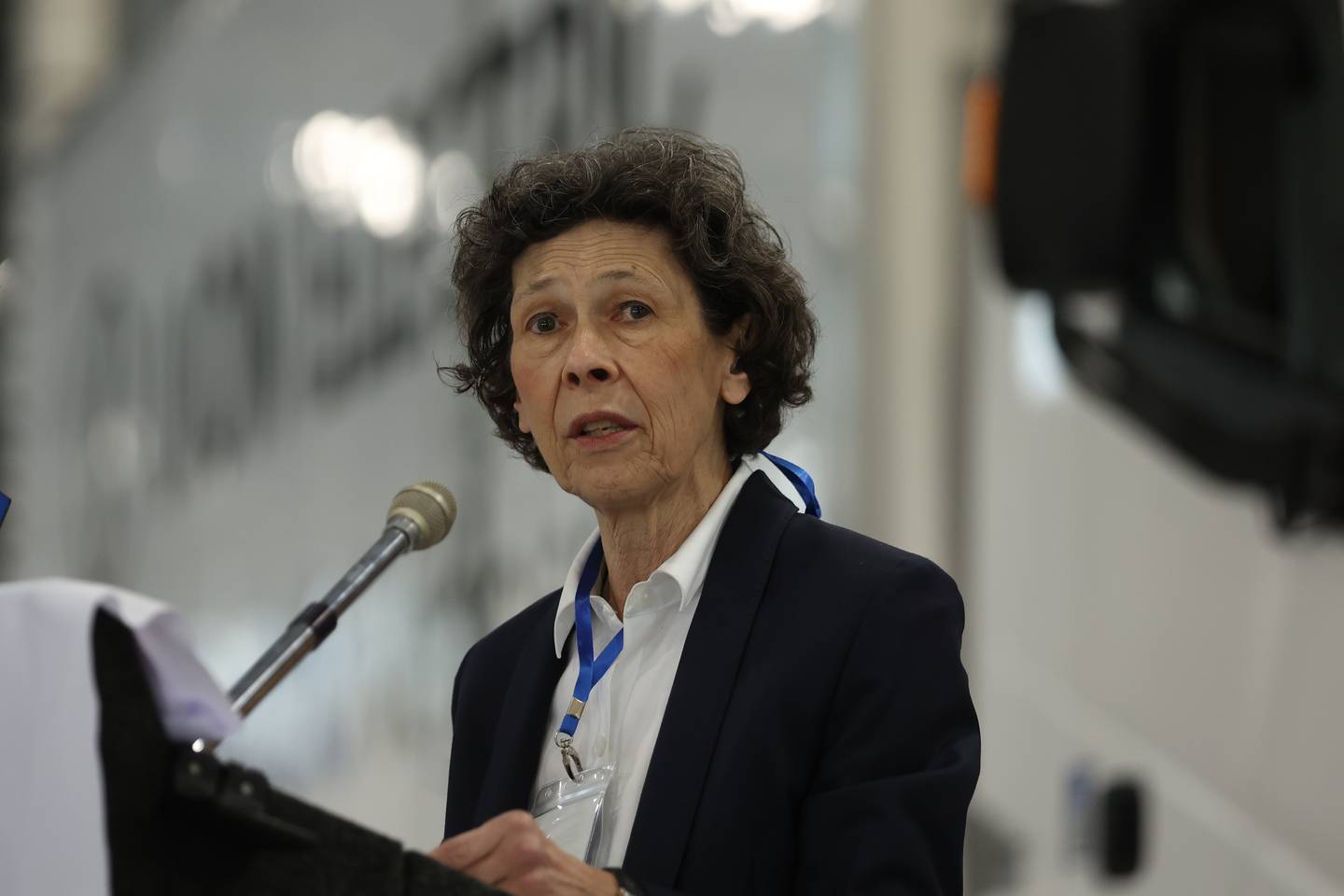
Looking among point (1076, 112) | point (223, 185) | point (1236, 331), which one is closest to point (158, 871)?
point (1076, 112)

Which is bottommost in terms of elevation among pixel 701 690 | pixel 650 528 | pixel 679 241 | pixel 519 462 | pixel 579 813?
pixel 519 462

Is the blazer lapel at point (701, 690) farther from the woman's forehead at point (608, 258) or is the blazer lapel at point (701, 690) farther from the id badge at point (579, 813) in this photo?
the woman's forehead at point (608, 258)

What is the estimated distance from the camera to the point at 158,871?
1.07 meters

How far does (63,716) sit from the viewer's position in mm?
1043

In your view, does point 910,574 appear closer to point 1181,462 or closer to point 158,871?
point 158,871

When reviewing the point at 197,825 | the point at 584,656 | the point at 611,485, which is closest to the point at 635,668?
the point at 584,656

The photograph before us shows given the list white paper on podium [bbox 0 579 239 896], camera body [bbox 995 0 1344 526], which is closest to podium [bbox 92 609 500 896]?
white paper on podium [bbox 0 579 239 896]

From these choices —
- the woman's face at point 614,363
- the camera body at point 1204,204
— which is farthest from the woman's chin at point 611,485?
the camera body at point 1204,204

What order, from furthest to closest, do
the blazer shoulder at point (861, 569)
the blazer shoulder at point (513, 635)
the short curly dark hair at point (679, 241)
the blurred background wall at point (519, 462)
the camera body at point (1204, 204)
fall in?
the blurred background wall at point (519, 462) → the camera body at point (1204, 204) → the blazer shoulder at point (513, 635) → the short curly dark hair at point (679, 241) → the blazer shoulder at point (861, 569)

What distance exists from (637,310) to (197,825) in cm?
55

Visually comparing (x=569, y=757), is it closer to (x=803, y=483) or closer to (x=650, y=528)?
(x=650, y=528)

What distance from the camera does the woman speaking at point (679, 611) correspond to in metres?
1.27

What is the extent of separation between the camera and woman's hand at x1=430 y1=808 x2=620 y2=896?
3.95 ft

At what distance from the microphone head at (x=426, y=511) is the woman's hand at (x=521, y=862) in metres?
0.29
